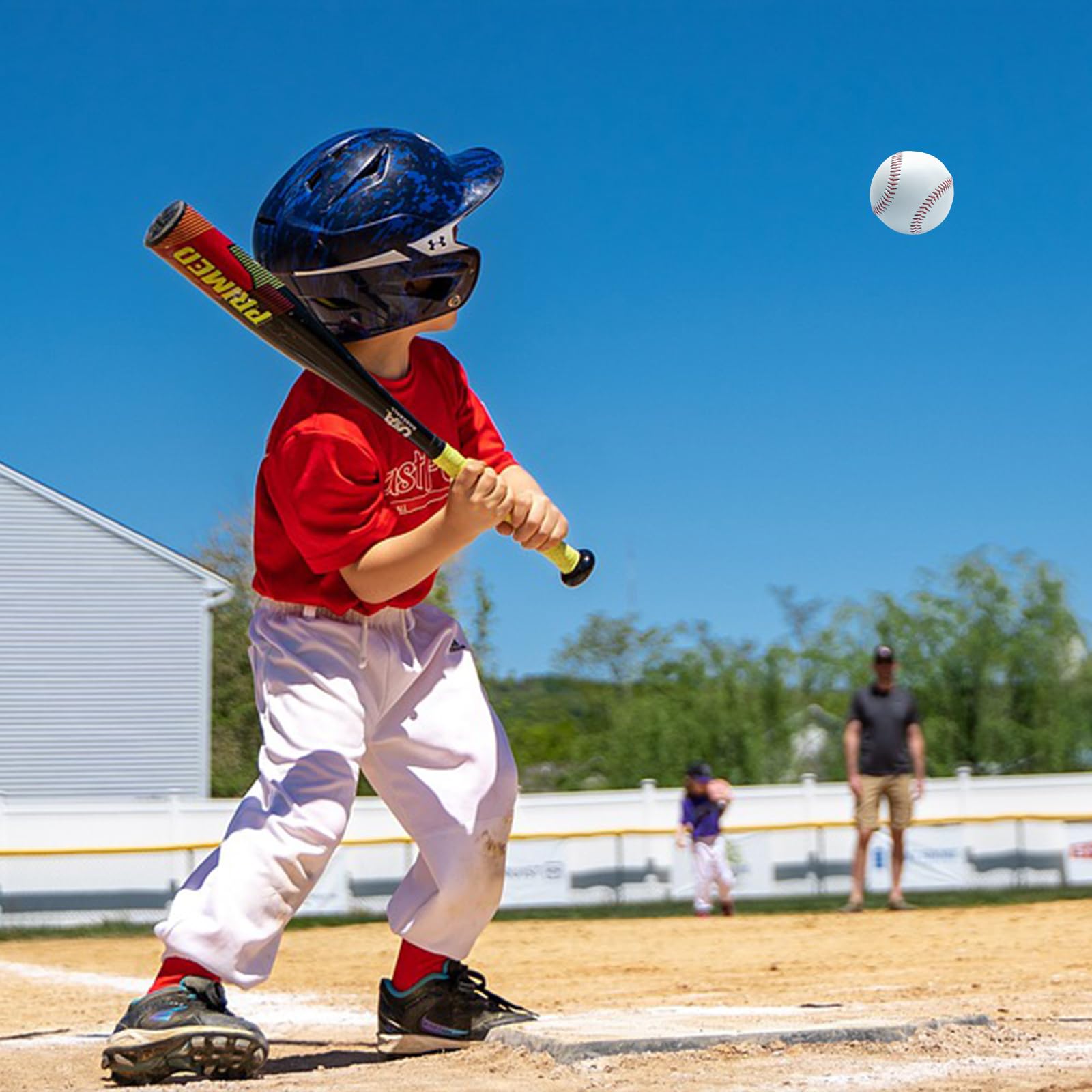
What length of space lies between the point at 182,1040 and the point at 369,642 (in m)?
1.03

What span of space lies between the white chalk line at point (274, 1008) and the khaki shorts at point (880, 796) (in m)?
5.11

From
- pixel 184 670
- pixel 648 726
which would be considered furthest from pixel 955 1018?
pixel 648 726

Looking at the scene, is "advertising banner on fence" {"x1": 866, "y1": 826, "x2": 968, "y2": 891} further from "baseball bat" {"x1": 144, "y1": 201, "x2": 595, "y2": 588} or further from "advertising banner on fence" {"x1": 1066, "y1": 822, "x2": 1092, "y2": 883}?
"baseball bat" {"x1": 144, "y1": 201, "x2": 595, "y2": 588}

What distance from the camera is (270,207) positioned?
4.13 m

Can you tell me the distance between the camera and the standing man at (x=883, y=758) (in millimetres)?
10906

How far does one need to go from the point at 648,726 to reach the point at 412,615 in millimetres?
31416

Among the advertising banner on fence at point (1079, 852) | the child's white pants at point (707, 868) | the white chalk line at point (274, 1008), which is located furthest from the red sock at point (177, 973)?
the advertising banner on fence at point (1079, 852)

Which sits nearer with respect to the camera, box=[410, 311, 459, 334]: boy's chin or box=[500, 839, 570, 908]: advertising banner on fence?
box=[410, 311, 459, 334]: boy's chin

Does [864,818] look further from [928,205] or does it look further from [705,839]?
[928,205]

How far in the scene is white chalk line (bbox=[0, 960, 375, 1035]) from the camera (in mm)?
5273

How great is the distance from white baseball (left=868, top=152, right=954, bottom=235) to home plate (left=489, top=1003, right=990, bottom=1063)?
3.35m

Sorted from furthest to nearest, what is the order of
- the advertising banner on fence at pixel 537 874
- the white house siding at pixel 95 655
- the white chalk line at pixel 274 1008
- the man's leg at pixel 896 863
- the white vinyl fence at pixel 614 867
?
the white house siding at pixel 95 655
the advertising banner on fence at pixel 537 874
the white vinyl fence at pixel 614 867
the man's leg at pixel 896 863
the white chalk line at pixel 274 1008

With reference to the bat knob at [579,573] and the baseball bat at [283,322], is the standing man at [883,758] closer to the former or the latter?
the bat knob at [579,573]

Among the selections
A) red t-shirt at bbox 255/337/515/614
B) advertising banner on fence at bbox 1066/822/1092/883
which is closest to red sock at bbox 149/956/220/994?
red t-shirt at bbox 255/337/515/614
